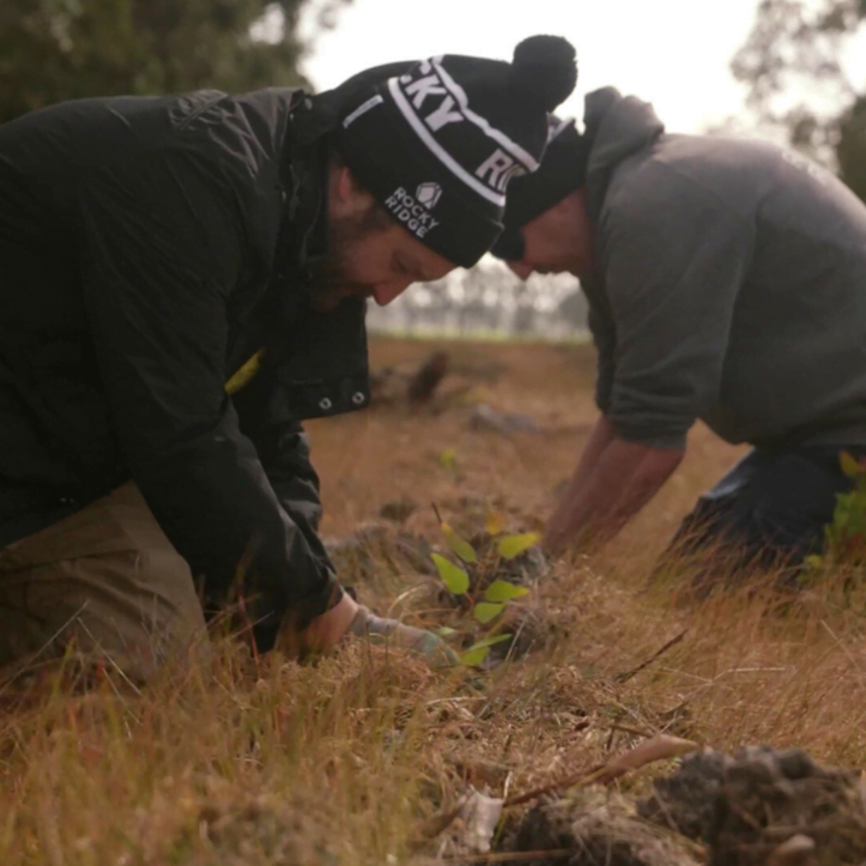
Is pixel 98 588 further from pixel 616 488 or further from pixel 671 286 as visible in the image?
pixel 671 286

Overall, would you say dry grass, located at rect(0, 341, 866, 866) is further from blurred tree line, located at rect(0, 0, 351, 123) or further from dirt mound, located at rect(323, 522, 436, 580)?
blurred tree line, located at rect(0, 0, 351, 123)

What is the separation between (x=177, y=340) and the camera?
218cm

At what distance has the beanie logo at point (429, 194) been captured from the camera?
2.50m

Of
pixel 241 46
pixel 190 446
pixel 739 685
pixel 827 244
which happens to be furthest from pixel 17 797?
pixel 241 46

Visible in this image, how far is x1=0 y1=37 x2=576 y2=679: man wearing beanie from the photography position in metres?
2.19

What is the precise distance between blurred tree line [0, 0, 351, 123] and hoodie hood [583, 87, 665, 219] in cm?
513

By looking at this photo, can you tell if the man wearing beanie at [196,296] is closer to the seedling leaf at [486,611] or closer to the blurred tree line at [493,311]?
the seedling leaf at [486,611]

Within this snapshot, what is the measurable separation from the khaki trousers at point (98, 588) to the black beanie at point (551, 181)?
5.35ft

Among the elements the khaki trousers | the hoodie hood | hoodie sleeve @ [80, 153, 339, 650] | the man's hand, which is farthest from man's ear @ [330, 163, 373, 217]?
the man's hand

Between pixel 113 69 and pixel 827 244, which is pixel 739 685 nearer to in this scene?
pixel 827 244

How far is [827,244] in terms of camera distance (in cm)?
366

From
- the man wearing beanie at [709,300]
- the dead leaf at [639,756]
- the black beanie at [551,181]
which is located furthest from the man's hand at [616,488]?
the dead leaf at [639,756]

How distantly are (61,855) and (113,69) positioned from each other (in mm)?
8751

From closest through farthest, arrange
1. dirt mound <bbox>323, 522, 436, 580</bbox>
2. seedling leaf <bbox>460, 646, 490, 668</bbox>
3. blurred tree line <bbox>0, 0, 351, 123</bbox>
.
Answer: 1. seedling leaf <bbox>460, 646, 490, 668</bbox>
2. dirt mound <bbox>323, 522, 436, 580</bbox>
3. blurred tree line <bbox>0, 0, 351, 123</bbox>
